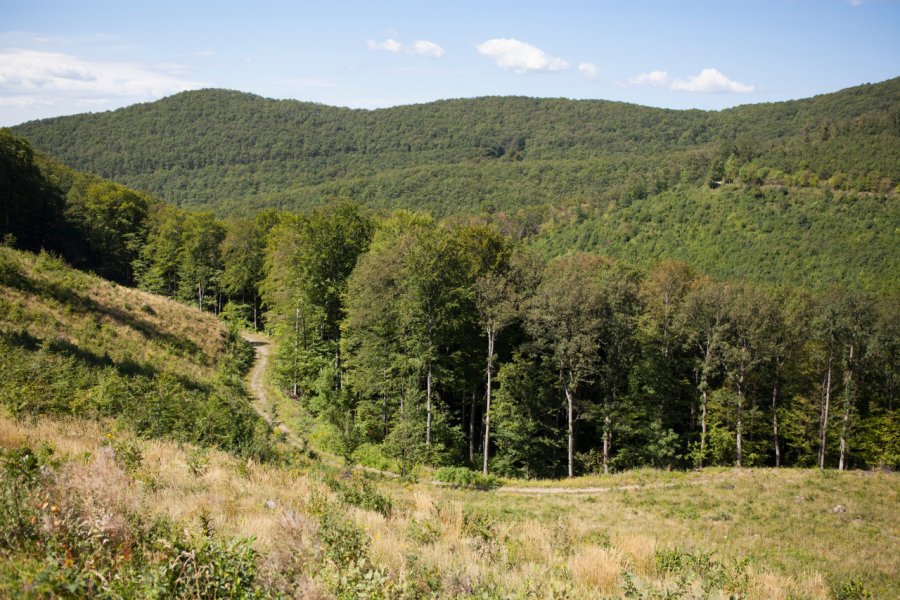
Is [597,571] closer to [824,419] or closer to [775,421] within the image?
[775,421]

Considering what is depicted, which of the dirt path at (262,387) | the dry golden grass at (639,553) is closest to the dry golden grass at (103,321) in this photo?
the dirt path at (262,387)

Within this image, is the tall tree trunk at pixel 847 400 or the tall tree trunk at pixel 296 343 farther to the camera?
the tall tree trunk at pixel 296 343

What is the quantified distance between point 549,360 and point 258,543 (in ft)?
82.9

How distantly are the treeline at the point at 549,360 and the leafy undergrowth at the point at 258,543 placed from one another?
14973 mm

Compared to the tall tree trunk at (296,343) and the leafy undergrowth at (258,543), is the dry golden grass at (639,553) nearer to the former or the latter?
the leafy undergrowth at (258,543)

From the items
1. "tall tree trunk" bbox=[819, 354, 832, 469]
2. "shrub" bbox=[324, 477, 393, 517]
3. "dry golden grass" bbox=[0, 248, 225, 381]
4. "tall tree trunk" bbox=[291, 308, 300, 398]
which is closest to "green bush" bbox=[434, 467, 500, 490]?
"dry golden grass" bbox=[0, 248, 225, 381]

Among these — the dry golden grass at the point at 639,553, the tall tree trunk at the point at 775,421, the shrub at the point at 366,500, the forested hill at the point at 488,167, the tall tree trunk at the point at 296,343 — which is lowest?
the tall tree trunk at the point at 775,421

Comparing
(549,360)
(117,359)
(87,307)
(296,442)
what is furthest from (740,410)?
(87,307)

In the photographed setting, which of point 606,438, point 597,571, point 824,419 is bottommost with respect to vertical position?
point 824,419

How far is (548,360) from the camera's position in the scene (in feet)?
97.4

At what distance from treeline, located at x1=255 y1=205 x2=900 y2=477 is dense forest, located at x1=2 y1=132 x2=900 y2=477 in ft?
0.45

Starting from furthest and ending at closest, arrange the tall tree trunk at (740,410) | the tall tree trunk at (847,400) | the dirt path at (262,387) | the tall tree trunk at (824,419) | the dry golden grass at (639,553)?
the tall tree trunk at (824,419) < the tall tree trunk at (847,400) < the tall tree trunk at (740,410) < the dirt path at (262,387) < the dry golden grass at (639,553)

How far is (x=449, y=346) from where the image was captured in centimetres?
3092

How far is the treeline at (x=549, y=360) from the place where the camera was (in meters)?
28.4
